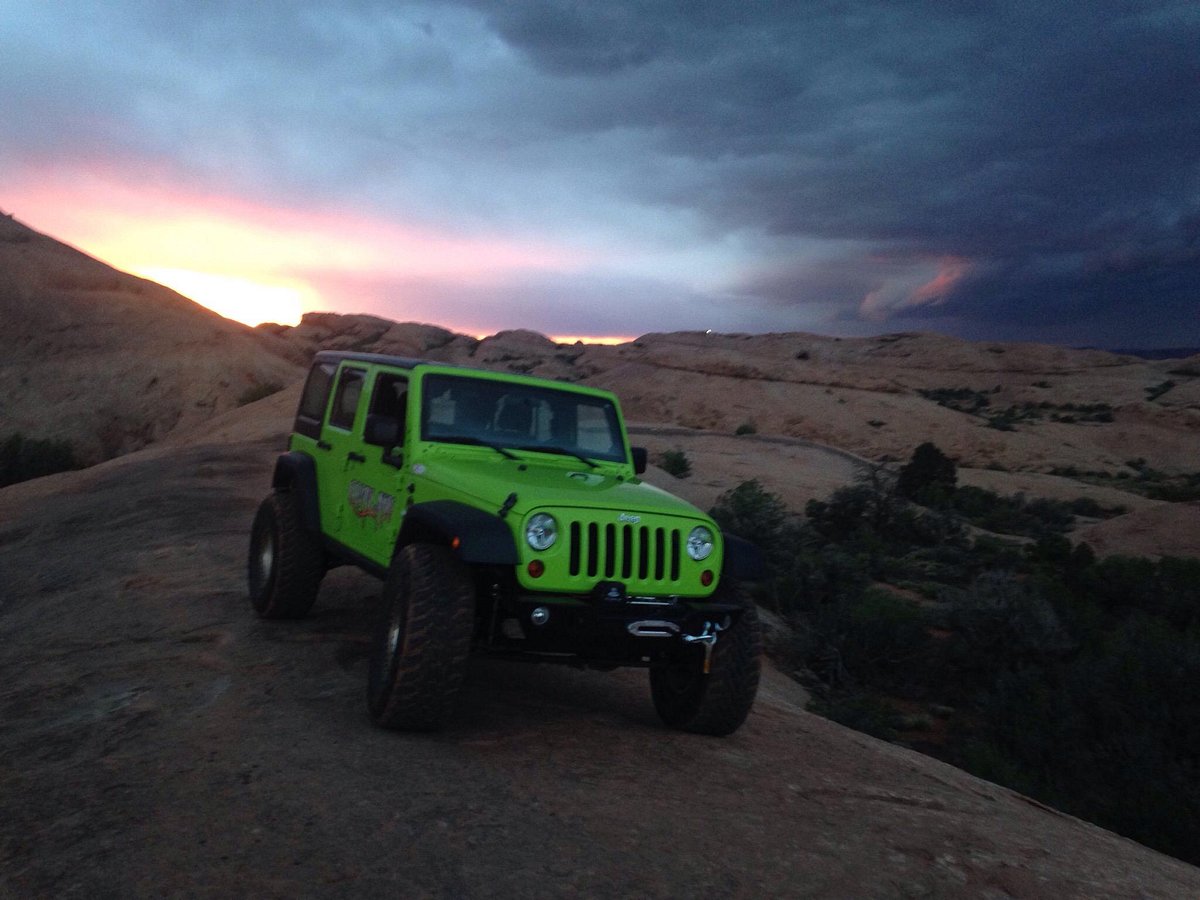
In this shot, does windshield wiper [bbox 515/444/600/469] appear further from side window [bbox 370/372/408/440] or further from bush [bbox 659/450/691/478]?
bush [bbox 659/450/691/478]

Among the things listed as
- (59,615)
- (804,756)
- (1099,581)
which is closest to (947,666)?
(1099,581)

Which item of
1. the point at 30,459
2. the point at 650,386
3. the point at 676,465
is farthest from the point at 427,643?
the point at 650,386

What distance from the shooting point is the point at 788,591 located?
13.1m

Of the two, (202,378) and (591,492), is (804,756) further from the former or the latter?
(202,378)

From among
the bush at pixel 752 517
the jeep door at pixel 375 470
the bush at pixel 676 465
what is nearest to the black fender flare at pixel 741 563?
the jeep door at pixel 375 470

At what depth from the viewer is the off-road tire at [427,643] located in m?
4.57

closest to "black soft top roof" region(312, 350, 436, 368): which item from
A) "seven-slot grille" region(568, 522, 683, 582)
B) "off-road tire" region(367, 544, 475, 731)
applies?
"off-road tire" region(367, 544, 475, 731)

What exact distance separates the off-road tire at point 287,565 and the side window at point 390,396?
A: 1254 mm

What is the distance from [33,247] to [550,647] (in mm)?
48386

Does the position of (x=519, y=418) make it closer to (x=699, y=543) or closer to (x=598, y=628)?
(x=699, y=543)

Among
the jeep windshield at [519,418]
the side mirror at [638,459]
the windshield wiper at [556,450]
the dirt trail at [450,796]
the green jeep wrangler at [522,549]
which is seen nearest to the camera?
the dirt trail at [450,796]

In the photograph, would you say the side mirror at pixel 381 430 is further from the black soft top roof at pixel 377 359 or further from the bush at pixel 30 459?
the bush at pixel 30 459

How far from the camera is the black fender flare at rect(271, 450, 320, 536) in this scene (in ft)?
22.6

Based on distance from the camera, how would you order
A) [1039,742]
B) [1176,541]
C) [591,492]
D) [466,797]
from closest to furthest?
1. [466,797]
2. [591,492]
3. [1039,742]
4. [1176,541]
